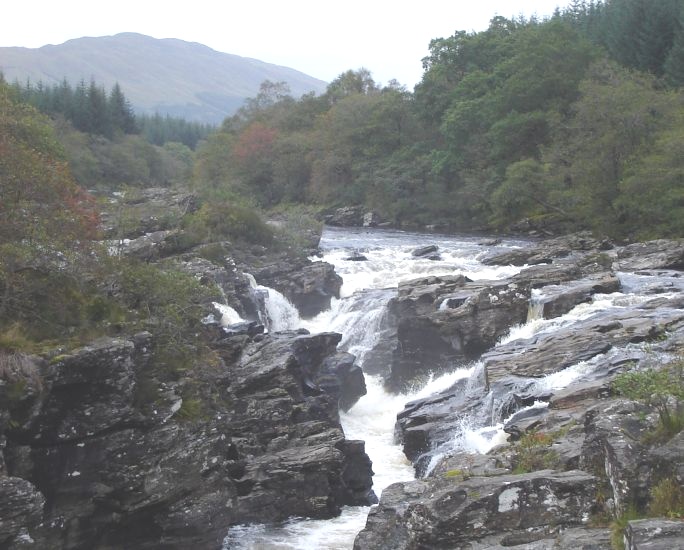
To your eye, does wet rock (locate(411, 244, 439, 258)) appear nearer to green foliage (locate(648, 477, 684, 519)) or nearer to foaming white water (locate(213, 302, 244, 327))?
foaming white water (locate(213, 302, 244, 327))

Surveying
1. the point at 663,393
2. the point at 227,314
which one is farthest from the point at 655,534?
the point at 227,314

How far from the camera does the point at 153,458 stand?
15422 mm

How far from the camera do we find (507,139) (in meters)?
57.7

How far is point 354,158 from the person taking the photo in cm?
7350

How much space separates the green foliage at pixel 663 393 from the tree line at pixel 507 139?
30.6 metres

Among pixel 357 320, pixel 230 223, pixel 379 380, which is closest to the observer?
pixel 379 380

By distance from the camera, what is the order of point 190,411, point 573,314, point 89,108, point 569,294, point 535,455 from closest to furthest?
point 535,455 → point 190,411 → point 573,314 → point 569,294 → point 89,108

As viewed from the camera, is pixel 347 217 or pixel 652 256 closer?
pixel 652 256

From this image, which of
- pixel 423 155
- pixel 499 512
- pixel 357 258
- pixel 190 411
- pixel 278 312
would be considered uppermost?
pixel 423 155

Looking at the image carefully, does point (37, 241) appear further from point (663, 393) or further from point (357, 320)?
point (357, 320)

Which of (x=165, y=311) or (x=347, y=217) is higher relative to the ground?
(x=165, y=311)

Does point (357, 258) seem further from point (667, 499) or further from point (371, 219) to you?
point (667, 499)

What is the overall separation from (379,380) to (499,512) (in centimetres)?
1832

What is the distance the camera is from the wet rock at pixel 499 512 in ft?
35.9
